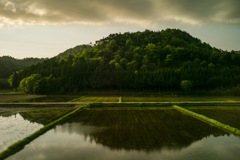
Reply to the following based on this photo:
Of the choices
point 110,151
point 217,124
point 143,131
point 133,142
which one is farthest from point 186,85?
point 110,151

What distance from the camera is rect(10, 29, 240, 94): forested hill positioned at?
324 feet

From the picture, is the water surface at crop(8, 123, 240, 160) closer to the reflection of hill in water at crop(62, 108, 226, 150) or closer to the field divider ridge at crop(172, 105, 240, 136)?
the reflection of hill in water at crop(62, 108, 226, 150)

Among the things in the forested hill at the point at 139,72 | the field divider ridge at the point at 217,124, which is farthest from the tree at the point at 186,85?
the field divider ridge at the point at 217,124

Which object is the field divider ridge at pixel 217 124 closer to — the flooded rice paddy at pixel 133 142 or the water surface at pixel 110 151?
the flooded rice paddy at pixel 133 142

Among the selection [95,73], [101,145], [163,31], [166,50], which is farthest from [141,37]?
[101,145]

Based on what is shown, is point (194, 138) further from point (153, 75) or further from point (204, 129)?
point (153, 75)

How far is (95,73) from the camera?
108062 mm

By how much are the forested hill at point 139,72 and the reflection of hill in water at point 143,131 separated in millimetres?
62816

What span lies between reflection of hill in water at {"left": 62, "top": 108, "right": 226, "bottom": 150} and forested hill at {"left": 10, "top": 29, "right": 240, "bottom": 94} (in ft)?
206

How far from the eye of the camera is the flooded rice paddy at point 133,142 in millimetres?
19656

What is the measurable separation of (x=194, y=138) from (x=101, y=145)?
8.62 meters

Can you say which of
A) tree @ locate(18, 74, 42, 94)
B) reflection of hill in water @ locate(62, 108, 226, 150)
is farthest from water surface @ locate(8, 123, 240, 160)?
tree @ locate(18, 74, 42, 94)

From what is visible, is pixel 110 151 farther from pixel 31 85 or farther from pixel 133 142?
pixel 31 85

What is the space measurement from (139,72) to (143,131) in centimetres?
7890
